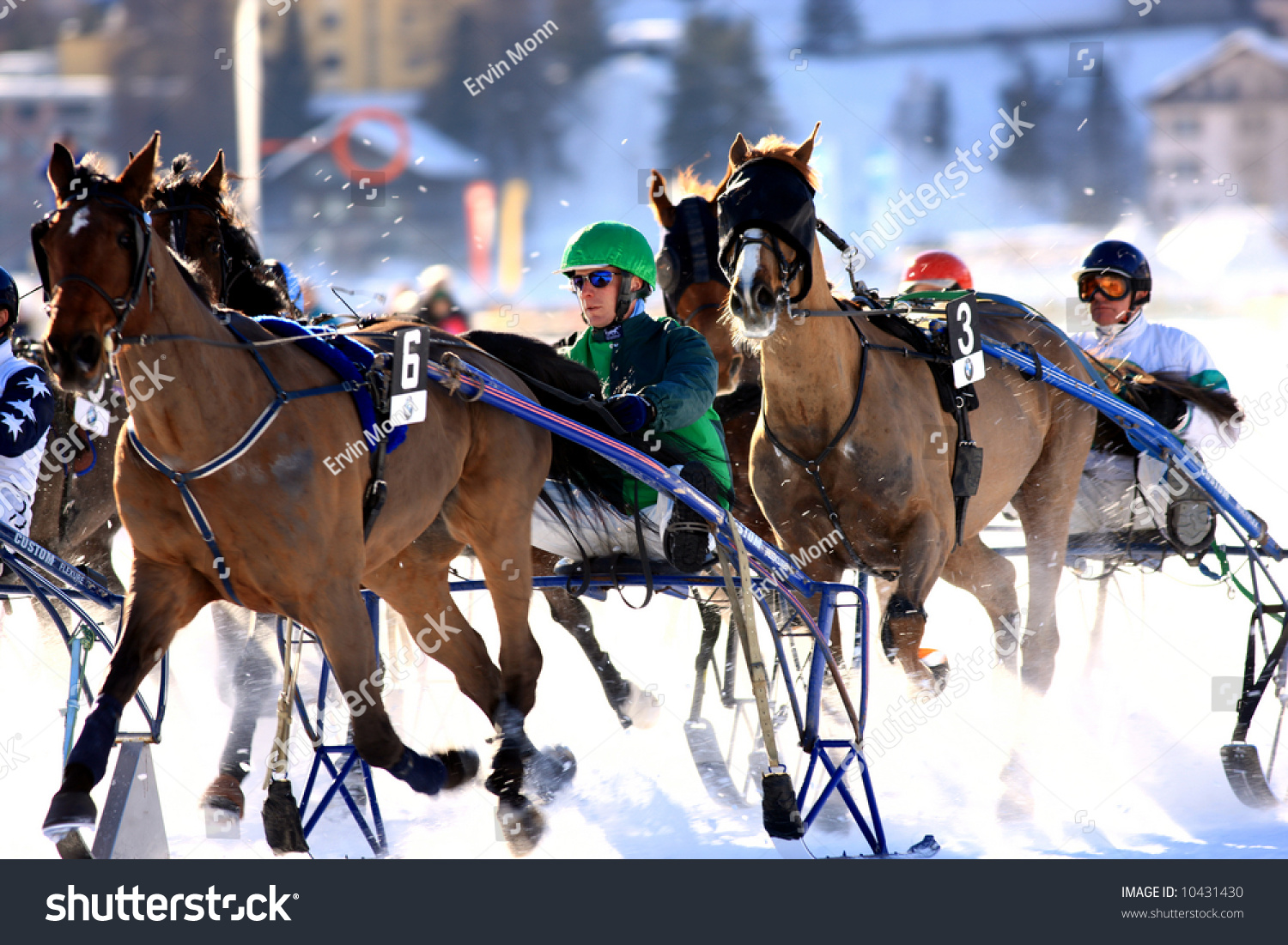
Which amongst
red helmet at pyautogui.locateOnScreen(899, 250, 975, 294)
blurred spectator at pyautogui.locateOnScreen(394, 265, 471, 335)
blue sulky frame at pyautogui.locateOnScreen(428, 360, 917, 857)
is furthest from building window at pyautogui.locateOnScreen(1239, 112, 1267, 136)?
blue sulky frame at pyautogui.locateOnScreen(428, 360, 917, 857)

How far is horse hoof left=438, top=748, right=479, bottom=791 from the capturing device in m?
3.37

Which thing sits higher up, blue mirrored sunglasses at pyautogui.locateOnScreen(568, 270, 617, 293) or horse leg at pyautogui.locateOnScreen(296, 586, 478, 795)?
blue mirrored sunglasses at pyautogui.locateOnScreen(568, 270, 617, 293)

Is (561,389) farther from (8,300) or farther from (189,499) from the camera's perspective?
(8,300)

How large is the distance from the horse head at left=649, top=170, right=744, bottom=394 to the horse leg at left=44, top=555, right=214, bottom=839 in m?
2.33

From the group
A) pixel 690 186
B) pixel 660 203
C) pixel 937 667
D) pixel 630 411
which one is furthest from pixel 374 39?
pixel 937 667

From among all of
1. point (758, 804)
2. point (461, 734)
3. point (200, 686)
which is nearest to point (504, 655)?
point (758, 804)

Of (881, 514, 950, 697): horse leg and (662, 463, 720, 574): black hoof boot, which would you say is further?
(662, 463, 720, 574): black hoof boot

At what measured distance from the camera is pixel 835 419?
12.0 ft

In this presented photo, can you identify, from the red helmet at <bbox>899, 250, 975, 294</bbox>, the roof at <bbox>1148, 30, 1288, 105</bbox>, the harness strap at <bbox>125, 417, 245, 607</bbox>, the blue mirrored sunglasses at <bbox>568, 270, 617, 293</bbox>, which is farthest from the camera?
the roof at <bbox>1148, 30, 1288, 105</bbox>

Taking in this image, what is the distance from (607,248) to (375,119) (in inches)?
969

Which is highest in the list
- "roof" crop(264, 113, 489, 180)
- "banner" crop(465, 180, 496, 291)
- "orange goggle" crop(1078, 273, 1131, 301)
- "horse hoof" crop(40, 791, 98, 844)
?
A: "roof" crop(264, 113, 489, 180)

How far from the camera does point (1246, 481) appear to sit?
9117 millimetres

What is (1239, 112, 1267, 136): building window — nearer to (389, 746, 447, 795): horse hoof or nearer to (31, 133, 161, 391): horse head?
(389, 746, 447, 795): horse hoof

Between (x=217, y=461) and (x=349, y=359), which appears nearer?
(x=217, y=461)
